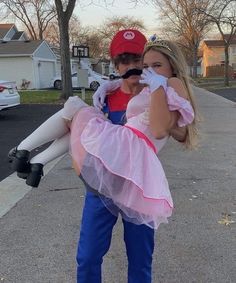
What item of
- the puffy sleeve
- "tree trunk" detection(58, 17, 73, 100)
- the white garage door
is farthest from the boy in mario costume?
the white garage door

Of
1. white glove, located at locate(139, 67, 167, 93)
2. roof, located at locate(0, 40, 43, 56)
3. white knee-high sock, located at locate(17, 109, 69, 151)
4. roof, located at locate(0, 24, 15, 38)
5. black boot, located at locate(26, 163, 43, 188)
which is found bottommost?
roof, located at locate(0, 40, 43, 56)

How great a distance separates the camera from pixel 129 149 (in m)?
2.26

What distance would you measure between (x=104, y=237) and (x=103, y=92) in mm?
757

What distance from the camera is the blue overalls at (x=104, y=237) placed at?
7.96ft

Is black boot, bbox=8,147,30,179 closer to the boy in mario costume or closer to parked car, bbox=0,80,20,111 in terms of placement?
the boy in mario costume

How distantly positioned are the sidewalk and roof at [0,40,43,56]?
103 ft

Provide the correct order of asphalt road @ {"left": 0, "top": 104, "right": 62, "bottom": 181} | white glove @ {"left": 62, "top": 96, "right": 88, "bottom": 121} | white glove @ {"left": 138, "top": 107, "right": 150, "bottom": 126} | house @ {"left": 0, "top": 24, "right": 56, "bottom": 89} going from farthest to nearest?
house @ {"left": 0, "top": 24, "right": 56, "bottom": 89} → asphalt road @ {"left": 0, "top": 104, "right": 62, "bottom": 181} → white glove @ {"left": 62, "top": 96, "right": 88, "bottom": 121} → white glove @ {"left": 138, "top": 107, "right": 150, "bottom": 126}

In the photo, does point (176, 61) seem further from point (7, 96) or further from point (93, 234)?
point (7, 96)

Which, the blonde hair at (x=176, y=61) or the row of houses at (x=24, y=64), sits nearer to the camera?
the blonde hair at (x=176, y=61)

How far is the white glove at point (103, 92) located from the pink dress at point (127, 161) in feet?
0.44

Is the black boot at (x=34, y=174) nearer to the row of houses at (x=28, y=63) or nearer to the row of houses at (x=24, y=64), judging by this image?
the row of houses at (x=28, y=63)

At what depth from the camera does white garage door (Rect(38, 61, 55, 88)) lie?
3819 centimetres

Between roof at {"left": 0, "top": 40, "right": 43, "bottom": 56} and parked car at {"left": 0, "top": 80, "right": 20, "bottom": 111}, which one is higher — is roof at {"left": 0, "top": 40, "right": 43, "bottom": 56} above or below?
above

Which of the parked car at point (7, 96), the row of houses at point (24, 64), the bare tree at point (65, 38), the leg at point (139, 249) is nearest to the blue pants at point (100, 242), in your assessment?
the leg at point (139, 249)
